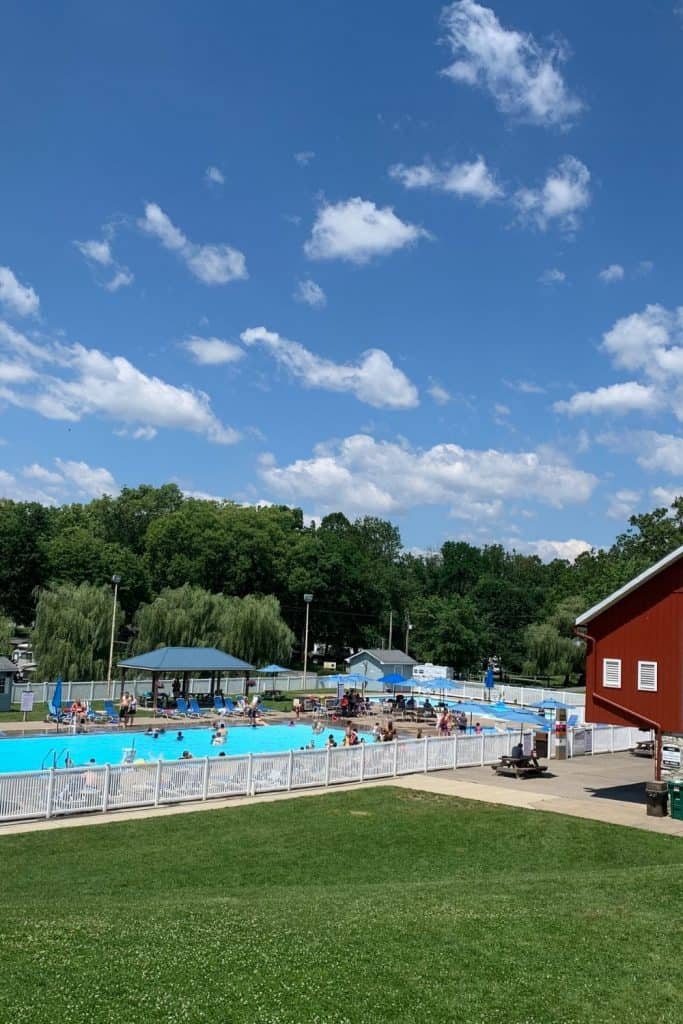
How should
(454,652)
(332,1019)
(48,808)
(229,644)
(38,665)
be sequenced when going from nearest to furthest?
→ (332,1019)
(48,808)
(38,665)
(229,644)
(454,652)

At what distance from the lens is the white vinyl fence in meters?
18.8

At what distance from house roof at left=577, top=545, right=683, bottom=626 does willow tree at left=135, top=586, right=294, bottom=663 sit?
32.7 metres

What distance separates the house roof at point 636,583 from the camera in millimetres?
22484

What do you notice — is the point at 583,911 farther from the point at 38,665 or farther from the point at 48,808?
the point at 38,665

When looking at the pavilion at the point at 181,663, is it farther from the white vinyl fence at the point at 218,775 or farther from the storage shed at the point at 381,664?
the storage shed at the point at 381,664

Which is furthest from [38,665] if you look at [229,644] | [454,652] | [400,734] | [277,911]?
[277,911]

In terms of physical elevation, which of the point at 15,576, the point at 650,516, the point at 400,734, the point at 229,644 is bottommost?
the point at 400,734

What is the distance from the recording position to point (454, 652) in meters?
68.3

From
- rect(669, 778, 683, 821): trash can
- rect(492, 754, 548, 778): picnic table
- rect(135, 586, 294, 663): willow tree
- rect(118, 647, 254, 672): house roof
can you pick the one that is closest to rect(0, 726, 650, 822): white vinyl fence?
rect(492, 754, 548, 778): picnic table

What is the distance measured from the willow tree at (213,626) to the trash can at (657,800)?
35.5m

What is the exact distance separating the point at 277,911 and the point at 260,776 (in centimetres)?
1163

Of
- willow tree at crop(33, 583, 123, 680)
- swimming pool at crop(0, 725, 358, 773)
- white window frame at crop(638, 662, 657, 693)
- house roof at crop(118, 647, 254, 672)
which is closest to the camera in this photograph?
white window frame at crop(638, 662, 657, 693)

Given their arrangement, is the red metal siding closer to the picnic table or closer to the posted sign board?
the picnic table

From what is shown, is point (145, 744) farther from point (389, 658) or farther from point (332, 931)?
point (389, 658)
